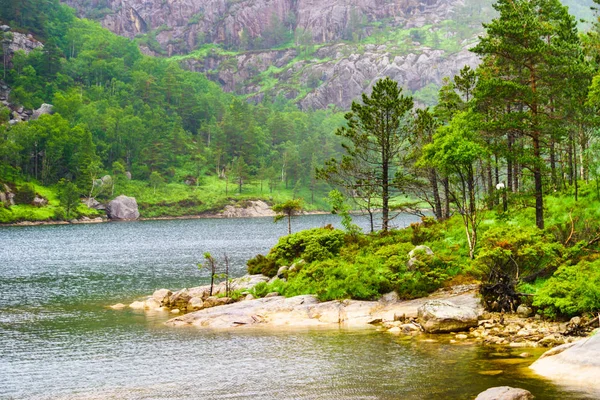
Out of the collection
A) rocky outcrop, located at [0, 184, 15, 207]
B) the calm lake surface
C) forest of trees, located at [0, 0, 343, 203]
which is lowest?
the calm lake surface

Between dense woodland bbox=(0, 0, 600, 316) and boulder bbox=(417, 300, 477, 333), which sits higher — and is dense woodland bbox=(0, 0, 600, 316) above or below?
above

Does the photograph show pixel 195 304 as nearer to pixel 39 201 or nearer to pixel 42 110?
pixel 39 201

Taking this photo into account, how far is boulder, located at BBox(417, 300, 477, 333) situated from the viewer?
2562 cm

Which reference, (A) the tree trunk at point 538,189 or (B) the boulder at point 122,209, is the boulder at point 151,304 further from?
(B) the boulder at point 122,209

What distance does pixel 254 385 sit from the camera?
18844 millimetres

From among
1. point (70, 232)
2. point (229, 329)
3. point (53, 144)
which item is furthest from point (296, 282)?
point (53, 144)

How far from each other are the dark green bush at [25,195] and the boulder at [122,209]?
71.2 feet

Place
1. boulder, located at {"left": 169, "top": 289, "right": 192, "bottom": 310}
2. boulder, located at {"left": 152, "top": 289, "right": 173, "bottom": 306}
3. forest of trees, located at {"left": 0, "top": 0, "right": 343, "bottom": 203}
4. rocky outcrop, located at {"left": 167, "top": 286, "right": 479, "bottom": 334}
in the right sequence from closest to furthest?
rocky outcrop, located at {"left": 167, "top": 286, "right": 479, "bottom": 334} < boulder, located at {"left": 169, "top": 289, "right": 192, "bottom": 310} < boulder, located at {"left": 152, "top": 289, "right": 173, "bottom": 306} < forest of trees, located at {"left": 0, "top": 0, "right": 343, "bottom": 203}

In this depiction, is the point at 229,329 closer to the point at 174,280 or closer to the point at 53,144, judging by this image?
the point at 174,280

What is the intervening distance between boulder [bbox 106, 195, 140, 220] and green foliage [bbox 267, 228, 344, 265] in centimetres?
11661

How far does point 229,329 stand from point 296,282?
6.93 metres

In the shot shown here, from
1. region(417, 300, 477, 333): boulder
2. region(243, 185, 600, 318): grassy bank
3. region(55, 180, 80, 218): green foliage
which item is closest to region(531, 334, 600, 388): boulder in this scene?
region(243, 185, 600, 318): grassy bank

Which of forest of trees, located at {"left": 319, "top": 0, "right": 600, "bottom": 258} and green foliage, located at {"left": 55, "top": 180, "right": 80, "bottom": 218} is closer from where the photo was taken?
forest of trees, located at {"left": 319, "top": 0, "right": 600, "bottom": 258}

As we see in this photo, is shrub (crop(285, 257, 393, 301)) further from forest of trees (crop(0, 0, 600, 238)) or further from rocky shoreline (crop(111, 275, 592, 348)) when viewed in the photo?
forest of trees (crop(0, 0, 600, 238))
